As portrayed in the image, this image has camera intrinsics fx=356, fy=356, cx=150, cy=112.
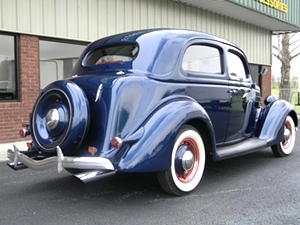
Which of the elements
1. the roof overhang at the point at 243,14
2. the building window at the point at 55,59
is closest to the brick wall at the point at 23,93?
the building window at the point at 55,59

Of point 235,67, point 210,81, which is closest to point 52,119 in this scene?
point 210,81

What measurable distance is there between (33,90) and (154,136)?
541cm

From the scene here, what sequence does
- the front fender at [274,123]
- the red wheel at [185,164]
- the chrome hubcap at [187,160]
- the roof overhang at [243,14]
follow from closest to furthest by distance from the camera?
the red wheel at [185,164] < the chrome hubcap at [187,160] < the front fender at [274,123] < the roof overhang at [243,14]

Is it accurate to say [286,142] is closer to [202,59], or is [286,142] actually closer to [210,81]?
[210,81]

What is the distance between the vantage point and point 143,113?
3664 millimetres

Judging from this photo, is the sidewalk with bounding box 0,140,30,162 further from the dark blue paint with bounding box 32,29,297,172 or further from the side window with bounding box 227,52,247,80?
the side window with bounding box 227,52,247,80

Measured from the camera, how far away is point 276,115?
557cm

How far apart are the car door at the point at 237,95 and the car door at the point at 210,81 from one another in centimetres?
15

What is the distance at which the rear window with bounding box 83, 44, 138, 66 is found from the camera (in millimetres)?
4312

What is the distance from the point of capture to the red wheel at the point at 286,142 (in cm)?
595

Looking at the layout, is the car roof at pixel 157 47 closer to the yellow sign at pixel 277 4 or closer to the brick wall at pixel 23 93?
the brick wall at pixel 23 93

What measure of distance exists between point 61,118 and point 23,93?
477 centimetres

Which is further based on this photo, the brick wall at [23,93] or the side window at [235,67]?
the brick wall at [23,93]

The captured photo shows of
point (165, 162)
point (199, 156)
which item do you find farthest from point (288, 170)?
point (165, 162)
